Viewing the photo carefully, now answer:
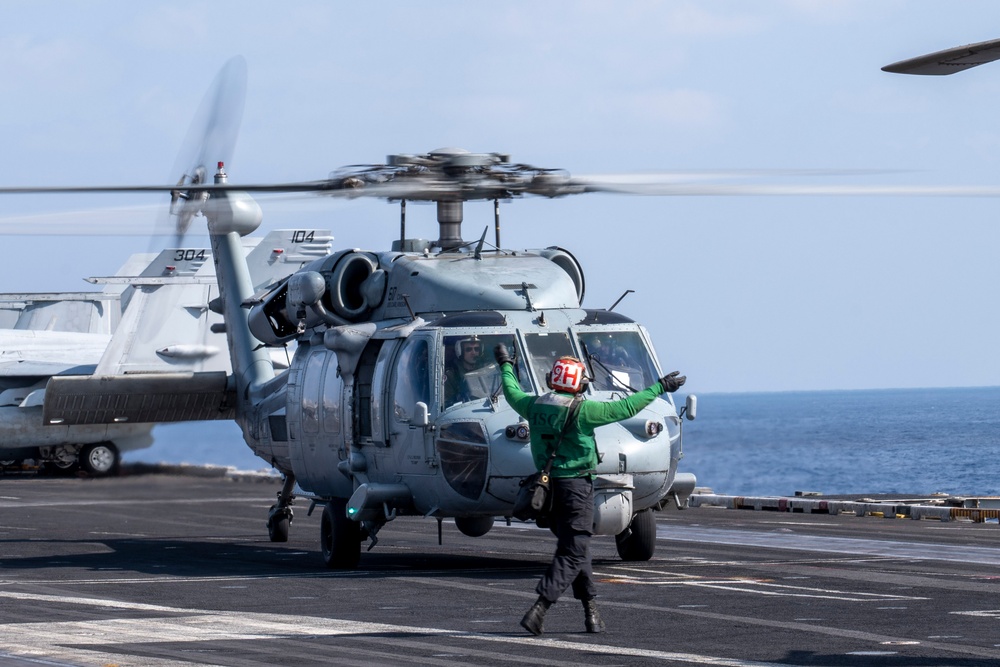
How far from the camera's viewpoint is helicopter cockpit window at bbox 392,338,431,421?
597 inches

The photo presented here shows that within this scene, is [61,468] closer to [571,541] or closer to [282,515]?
[282,515]

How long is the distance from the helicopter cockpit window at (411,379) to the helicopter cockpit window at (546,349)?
105cm

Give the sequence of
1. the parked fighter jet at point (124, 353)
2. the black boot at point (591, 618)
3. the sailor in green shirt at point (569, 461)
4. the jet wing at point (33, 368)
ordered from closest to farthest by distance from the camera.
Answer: the sailor in green shirt at point (569, 461) < the black boot at point (591, 618) < the parked fighter jet at point (124, 353) < the jet wing at point (33, 368)

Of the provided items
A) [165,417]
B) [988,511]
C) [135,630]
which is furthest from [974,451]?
[135,630]

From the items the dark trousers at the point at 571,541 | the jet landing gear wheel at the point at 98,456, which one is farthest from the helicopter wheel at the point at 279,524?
the jet landing gear wheel at the point at 98,456

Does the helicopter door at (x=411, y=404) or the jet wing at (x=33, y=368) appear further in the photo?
the jet wing at (x=33, y=368)

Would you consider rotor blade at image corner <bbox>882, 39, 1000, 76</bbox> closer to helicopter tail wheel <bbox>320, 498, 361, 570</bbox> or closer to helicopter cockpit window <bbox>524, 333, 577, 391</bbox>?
helicopter cockpit window <bbox>524, 333, 577, 391</bbox>

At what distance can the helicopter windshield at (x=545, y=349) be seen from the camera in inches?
595

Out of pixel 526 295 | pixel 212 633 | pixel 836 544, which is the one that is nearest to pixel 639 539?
pixel 526 295

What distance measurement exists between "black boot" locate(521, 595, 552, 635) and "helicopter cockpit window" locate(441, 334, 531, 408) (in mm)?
4593

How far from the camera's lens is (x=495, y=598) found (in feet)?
42.8

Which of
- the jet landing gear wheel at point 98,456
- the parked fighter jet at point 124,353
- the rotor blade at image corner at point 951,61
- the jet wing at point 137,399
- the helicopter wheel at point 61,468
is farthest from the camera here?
the helicopter wheel at point 61,468

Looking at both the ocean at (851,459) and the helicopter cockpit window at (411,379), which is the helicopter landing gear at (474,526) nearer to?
the helicopter cockpit window at (411,379)

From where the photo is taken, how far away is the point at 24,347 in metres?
43.0
